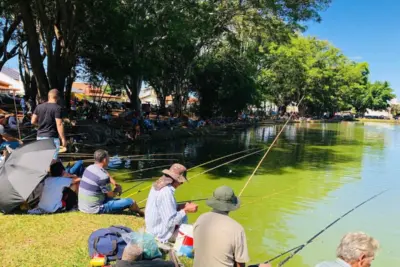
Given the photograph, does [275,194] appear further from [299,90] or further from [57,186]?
[299,90]

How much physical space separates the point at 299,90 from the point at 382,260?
50508 millimetres

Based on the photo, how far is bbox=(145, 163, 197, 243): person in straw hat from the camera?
15.3ft

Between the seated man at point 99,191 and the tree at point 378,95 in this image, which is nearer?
the seated man at point 99,191

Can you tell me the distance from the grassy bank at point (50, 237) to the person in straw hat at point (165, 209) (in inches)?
34.0

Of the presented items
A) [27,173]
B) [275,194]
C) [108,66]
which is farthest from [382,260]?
[108,66]

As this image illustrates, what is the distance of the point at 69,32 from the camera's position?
15469 mm

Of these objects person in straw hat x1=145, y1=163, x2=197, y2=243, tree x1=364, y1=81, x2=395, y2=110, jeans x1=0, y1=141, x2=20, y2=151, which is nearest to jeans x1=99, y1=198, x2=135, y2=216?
person in straw hat x1=145, y1=163, x2=197, y2=243

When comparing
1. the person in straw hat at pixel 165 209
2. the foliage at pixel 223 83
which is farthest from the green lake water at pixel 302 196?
the foliage at pixel 223 83

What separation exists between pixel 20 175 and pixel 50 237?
3.47ft

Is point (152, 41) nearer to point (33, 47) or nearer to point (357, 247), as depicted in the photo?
point (33, 47)

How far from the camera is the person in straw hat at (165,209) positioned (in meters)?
4.67

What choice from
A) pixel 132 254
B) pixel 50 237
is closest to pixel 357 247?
pixel 132 254

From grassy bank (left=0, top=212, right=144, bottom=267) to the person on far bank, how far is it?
1487mm

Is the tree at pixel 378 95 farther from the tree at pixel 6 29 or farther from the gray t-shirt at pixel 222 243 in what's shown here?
the gray t-shirt at pixel 222 243
